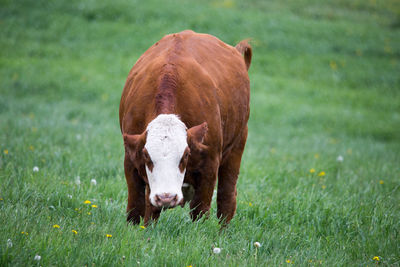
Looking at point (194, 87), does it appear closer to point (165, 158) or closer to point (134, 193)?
point (165, 158)

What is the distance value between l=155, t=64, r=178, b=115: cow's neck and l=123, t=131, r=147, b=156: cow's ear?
24 cm

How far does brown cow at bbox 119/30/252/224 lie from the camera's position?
327 cm

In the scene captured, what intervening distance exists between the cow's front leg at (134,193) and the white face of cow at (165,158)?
1.31 ft

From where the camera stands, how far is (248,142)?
34.0 ft

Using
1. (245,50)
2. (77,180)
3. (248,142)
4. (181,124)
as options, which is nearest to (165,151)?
(181,124)

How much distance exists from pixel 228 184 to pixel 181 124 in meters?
1.46

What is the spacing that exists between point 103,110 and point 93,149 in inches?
201

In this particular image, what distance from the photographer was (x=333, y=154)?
9.24 meters

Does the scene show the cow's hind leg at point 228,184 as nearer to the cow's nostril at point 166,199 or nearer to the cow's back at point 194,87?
the cow's back at point 194,87

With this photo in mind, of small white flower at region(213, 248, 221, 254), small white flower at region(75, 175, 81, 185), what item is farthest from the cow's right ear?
small white flower at region(75, 175, 81, 185)

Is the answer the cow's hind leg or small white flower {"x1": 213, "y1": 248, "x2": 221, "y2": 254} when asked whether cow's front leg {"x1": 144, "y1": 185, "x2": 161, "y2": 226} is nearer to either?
small white flower {"x1": 213, "y1": 248, "x2": 221, "y2": 254}

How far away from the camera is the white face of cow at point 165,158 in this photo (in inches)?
125

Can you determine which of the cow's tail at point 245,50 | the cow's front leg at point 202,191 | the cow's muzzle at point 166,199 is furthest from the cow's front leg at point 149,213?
the cow's tail at point 245,50

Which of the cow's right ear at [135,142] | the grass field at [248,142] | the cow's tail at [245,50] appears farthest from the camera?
the cow's tail at [245,50]
